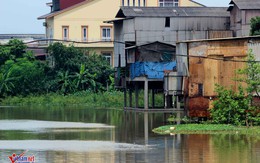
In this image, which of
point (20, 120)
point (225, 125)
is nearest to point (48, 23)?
point (20, 120)

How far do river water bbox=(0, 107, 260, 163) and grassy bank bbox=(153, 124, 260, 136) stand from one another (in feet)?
2.76

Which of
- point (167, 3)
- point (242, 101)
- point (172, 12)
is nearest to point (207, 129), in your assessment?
point (242, 101)

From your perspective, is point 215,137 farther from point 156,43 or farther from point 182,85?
point 156,43

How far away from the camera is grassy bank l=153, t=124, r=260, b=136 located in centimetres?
3412

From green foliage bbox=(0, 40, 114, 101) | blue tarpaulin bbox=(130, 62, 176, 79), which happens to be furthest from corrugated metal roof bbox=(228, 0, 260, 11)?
green foliage bbox=(0, 40, 114, 101)

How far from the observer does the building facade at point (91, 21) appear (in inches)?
2992

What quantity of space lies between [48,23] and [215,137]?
48.8m

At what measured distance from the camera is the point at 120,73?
190 ft

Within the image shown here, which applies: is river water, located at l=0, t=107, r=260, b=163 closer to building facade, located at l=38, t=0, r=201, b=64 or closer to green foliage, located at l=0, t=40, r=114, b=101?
green foliage, located at l=0, t=40, r=114, b=101

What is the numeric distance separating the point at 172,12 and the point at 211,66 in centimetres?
1834

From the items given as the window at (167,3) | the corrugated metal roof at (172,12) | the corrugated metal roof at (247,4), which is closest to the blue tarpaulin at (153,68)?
the corrugated metal roof at (172,12)

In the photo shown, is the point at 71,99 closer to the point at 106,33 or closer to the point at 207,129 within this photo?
the point at 106,33

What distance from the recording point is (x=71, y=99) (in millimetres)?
67688

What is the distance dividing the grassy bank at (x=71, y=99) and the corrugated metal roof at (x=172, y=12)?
10.2 metres
